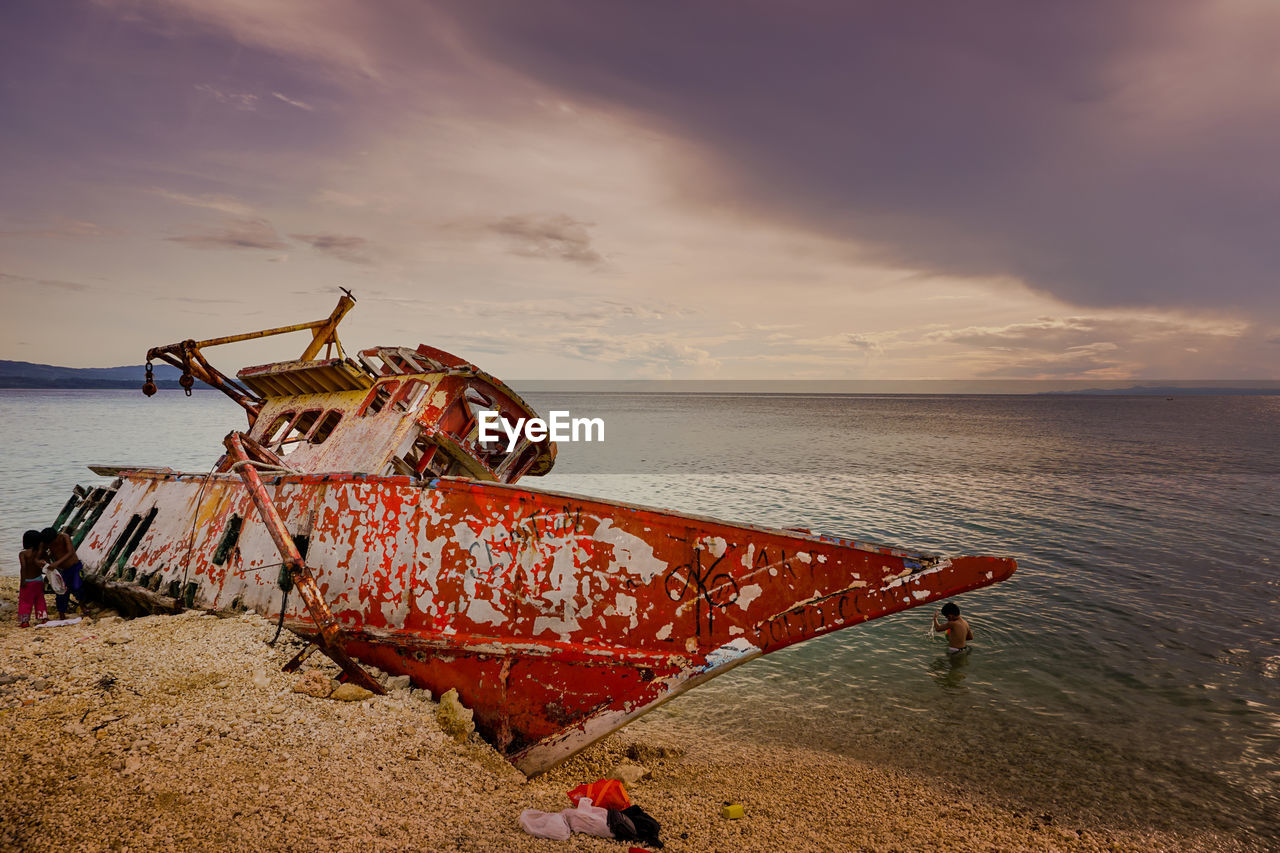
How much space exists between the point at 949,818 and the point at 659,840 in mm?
2620

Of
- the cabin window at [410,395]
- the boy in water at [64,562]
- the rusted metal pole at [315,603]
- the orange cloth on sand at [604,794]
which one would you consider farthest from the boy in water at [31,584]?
the orange cloth on sand at [604,794]

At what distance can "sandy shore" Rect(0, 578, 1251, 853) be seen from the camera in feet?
10.3

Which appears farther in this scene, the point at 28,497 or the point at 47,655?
the point at 28,497

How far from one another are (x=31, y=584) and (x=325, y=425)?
335 centimetres

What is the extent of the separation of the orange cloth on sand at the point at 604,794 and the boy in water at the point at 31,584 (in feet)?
21.6

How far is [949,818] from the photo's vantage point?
15.8 feet

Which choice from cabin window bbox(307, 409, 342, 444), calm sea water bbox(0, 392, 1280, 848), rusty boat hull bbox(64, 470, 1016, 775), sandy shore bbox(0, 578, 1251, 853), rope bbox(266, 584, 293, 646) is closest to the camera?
sandy shore bbox(0, 578, 1251, 853)

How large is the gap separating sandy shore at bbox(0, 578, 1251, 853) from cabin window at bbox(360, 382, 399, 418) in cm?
283

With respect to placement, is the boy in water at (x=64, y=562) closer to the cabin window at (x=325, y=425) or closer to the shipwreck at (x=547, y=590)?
the cabin window at (x=325, y=425)

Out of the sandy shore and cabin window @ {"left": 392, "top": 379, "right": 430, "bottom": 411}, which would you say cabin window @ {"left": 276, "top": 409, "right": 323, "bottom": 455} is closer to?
cabin window @ {"left": 392, "top": 379, "right": 430, "bottom": 411}

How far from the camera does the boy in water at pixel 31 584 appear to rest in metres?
6.36

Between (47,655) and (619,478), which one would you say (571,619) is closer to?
(47,655)

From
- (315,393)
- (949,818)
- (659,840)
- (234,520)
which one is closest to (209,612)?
(234,520)

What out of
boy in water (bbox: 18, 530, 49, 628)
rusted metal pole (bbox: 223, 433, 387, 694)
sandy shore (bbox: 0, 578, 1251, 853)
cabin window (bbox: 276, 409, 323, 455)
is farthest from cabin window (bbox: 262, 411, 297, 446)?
rusted metal pole (bbox: 223, 433, 387, 694)
